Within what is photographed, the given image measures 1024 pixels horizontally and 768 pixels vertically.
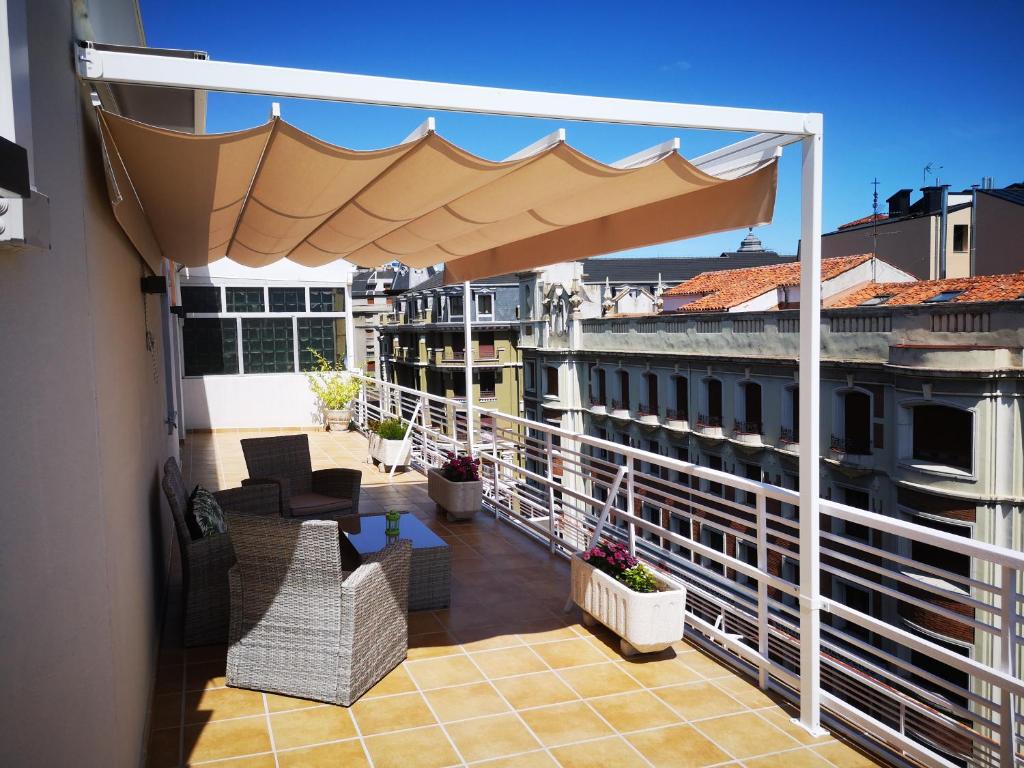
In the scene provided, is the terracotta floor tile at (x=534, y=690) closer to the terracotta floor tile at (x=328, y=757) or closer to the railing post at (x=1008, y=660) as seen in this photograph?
the terracotta floor tile at (x=328, y=757)

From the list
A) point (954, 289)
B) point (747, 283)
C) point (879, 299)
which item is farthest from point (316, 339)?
point (747, 283)

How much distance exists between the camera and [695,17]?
1757 inches

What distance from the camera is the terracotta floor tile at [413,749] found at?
316 cm

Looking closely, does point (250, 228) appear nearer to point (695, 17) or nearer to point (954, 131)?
point (695, 17)

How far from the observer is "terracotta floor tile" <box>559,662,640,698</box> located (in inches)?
150

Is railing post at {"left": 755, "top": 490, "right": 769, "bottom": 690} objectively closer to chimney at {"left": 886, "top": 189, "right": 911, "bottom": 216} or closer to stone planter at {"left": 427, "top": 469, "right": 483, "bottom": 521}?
stone planter at {"left": 427, "top": 469, "right": 483, "bottom": 521}

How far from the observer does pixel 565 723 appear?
3.49 m

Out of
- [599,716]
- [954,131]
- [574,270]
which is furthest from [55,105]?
[954,131]

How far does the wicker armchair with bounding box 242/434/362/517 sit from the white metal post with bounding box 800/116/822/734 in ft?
12.4

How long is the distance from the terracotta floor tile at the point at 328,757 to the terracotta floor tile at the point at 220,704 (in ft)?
1.46

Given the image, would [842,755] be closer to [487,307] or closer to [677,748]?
[677,748]

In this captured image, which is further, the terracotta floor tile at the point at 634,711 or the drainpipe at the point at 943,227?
the drainpipe at the point at 943,227

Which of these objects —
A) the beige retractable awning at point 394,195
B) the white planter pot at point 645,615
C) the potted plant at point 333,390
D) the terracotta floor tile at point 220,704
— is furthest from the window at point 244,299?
the white planter pot at point 645,615

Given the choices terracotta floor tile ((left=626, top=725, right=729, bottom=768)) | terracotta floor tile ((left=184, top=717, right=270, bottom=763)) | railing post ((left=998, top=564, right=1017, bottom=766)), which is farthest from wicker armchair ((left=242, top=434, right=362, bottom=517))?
railing post ((left=998, top=564, right=1017, bottom=766))
